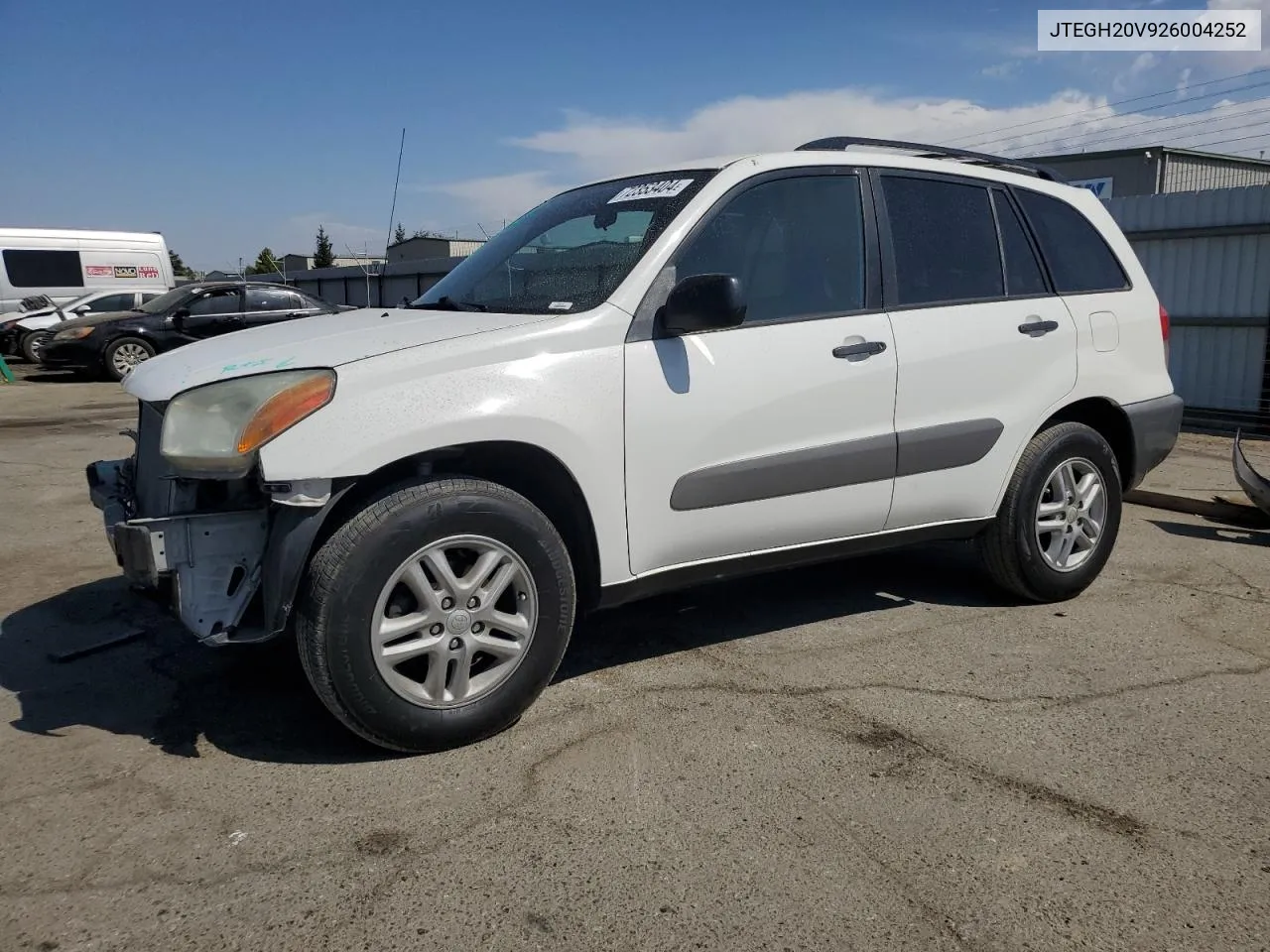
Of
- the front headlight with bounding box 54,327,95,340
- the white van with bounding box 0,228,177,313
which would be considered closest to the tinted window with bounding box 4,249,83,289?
the white van with bounding box 0,228,177,313

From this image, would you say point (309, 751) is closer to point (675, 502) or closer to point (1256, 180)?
point (675, 502)

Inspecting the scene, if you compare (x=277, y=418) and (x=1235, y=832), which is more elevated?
(x=277, y=418)

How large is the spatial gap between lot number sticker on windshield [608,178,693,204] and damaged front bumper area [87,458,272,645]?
1.77 metres

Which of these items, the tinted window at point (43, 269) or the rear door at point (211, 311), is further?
the tinted window at point (43, 269)

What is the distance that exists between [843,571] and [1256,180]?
2741 cm

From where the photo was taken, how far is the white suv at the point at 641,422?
2932 mm

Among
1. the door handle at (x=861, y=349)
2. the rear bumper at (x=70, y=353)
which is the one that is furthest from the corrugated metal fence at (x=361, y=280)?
the door handle at (x=861, y=349)

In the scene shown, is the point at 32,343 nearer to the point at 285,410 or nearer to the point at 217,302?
the point at 217,302

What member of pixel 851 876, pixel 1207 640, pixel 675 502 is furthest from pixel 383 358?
pixel 1207 640

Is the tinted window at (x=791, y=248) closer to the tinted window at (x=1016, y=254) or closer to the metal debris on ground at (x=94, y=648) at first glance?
the tinted window at (x=1016, y=254)

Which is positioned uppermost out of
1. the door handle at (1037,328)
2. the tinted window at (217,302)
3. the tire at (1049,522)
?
the tinted window at (217,302)

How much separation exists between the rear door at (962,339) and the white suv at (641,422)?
1 cm

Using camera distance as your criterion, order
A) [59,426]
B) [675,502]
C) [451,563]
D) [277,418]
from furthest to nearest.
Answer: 1. [59,426]
2. [675,502]
3. [451,563]
4. [277,418]

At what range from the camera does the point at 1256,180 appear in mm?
26688
